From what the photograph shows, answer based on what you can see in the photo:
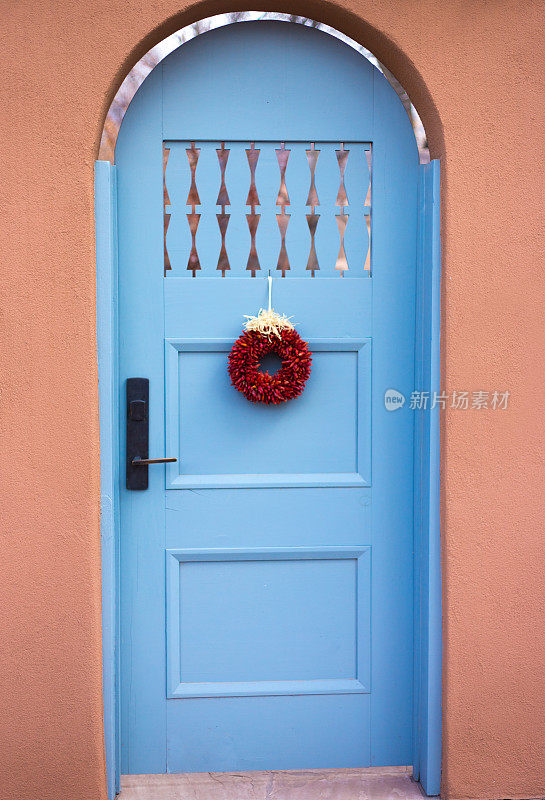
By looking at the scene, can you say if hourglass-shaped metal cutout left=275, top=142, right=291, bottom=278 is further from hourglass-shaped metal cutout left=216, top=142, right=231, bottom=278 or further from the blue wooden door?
hourglass-shaped metal cutout left=216, top=142, right=231, bottom=278

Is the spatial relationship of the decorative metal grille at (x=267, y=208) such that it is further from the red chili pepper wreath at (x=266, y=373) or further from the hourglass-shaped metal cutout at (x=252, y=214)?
the red chili pepper wreath at (x=266, y=373)

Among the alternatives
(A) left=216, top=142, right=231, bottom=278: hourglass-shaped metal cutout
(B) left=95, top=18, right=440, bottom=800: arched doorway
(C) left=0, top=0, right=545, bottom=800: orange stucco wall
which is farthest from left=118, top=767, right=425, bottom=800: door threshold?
(A) left=216, top=142, right=231, bottom=278: hourglass-shaped metal cutout

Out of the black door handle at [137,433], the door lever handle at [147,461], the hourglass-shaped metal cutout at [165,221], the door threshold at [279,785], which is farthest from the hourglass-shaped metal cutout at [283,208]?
the door threshold at [279,785]

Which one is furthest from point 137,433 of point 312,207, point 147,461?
point 312,207

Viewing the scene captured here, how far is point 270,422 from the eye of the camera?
207 centimetres

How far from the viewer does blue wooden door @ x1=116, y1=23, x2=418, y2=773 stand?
2.01 metres

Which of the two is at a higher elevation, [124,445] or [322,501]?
[124,445]

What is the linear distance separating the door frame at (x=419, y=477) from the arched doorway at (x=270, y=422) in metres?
0.04

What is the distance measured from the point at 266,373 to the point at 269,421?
7.1 inches

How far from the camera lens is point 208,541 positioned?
81.6 inches

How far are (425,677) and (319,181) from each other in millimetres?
1663

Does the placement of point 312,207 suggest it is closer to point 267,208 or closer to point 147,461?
point 267,208

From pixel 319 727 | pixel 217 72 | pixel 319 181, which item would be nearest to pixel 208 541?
pixel 319 727

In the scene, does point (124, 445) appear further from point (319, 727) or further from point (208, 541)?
point (319, 727)
